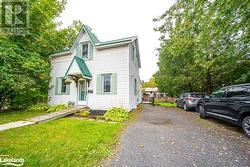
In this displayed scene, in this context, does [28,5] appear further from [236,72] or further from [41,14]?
[236,72]

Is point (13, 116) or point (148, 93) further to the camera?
point (148, 93)

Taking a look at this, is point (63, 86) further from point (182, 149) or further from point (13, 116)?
point (182, 149)

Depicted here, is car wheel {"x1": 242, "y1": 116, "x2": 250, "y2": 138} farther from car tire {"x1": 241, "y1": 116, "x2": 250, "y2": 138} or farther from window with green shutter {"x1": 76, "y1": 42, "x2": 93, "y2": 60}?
window with green shutter {"x1": 76, "y1": 42, "x2": 93, "y2": 60}

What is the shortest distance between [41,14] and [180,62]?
15516mm

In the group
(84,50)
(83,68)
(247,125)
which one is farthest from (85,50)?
(247,125)

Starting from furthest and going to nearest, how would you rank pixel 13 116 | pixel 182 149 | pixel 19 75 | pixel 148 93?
pixel 148 93
pixel 19 75
pixel 13 116
pixel 182 149

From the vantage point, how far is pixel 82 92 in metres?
11.8

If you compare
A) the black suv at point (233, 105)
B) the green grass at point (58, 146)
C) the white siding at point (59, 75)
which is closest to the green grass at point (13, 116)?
the green grass at point (58, 146)

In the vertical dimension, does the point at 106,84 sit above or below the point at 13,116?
above

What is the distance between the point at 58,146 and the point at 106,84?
7.07 metres

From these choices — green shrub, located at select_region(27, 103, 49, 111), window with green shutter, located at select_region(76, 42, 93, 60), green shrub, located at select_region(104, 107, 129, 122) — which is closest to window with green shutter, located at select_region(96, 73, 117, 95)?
green shrub, located at select_region(104, 107, 129, 122)

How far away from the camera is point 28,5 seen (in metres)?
10.4

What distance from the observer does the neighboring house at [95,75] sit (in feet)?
33.8

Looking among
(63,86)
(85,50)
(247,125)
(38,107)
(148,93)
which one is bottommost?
(38,107)
